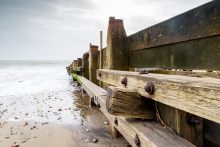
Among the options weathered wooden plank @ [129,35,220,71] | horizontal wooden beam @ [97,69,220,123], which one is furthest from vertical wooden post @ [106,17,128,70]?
horizontal wooden beam @ [97,69,220,123]

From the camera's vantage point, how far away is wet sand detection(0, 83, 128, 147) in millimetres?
3686

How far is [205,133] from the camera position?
1.80 m

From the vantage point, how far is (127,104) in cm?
202

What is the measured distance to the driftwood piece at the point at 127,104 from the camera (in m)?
1.98

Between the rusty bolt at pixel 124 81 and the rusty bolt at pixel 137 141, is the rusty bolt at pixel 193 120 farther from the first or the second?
the rusty bolt at pixel 124 81

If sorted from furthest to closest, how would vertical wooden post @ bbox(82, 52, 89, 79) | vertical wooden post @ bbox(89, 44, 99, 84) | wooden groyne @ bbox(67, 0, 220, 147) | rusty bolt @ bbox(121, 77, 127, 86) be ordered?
vertical wooden post @ bbox(82, 52, 89, 79)
vertical wooden post @ bbox(89, 44, 99, 84)
rusty bolt @ bbox(121, 77, 127, 86)
wooden groyne @ bbox(67, 0, 220, 147)

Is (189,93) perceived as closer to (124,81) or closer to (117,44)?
(124,81)

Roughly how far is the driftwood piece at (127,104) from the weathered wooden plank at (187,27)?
591mm

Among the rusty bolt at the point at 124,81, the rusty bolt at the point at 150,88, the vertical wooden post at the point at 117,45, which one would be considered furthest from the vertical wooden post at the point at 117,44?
the rusty bolt at the point at 150,88

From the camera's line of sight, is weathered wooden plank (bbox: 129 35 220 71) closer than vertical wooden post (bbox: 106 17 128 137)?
Yes

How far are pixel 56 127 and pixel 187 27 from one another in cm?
366

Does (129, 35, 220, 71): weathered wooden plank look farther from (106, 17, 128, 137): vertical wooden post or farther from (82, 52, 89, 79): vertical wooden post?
(82, 52, 89, 79): vertical wooden post

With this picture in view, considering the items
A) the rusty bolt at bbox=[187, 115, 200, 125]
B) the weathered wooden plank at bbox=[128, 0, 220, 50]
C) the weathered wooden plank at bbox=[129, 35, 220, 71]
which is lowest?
the rusty bolt at bbox=[187, 115, 200, 125]

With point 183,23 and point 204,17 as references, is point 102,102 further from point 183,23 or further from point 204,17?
point 204,17
